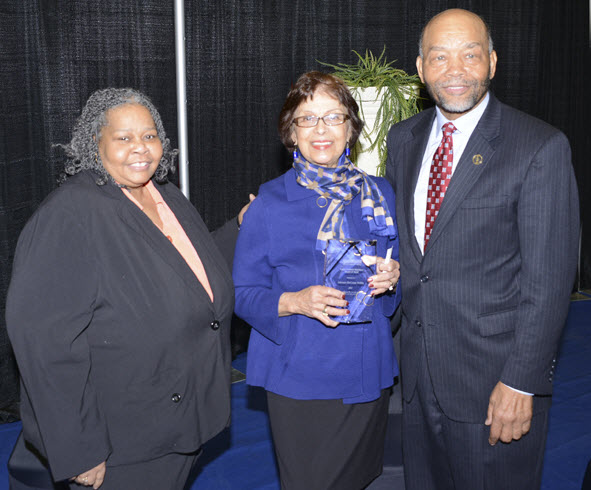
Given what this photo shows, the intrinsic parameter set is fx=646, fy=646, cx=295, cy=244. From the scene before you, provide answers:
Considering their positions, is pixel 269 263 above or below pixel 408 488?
above

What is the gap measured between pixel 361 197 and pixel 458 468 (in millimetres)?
970

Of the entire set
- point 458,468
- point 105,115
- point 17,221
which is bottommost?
point 458,468

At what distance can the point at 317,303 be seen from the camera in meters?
2.00

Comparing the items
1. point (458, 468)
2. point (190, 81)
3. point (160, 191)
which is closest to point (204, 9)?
point (190, 81)

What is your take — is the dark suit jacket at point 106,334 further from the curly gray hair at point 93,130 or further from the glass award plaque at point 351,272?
the glass award plaque at point 351,272

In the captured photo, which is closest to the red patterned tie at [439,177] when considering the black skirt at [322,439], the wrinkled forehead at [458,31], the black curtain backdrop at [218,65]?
the wrinkled forehead at [458,31]

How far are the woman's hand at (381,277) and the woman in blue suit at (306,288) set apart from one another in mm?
52

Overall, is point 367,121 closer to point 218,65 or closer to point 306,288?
point 306,288

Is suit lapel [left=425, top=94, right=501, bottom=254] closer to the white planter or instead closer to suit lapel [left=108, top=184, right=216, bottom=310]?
suit lapel [left=108, top=184, right=216, bottom=310]

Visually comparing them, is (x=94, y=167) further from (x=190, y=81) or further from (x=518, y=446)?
(x=190, y=81)

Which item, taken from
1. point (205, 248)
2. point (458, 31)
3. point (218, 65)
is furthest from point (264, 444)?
point (218, 65)

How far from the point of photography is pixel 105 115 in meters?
2.00

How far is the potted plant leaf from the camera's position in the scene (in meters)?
3.33

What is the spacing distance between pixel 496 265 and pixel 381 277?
0.36 m
